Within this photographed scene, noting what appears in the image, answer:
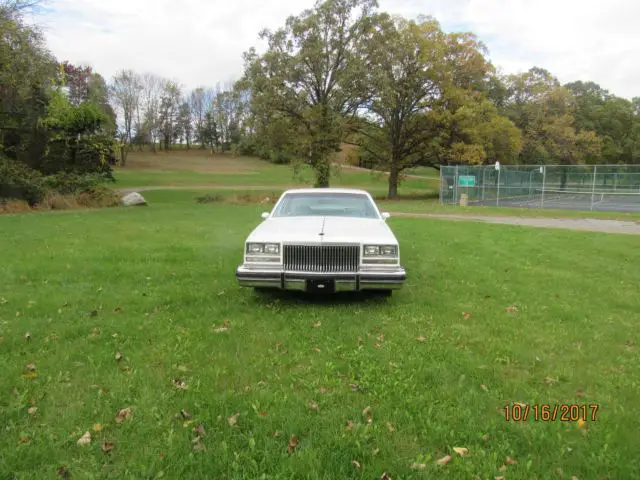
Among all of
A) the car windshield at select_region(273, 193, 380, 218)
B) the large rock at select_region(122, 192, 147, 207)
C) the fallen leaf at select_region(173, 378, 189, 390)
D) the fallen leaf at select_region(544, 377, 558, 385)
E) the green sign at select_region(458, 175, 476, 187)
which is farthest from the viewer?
the green sign at select_region(458, 175, 476, 187)

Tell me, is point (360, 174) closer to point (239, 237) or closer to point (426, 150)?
point (426, 150)

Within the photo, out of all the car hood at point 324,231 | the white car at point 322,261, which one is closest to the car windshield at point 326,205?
the car hood at point 324,231

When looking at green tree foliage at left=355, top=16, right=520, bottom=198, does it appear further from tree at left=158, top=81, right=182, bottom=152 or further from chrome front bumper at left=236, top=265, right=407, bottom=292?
tree at left=158, top=81, right=182, bottom=152

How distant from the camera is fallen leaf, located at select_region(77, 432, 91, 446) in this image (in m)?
2.91

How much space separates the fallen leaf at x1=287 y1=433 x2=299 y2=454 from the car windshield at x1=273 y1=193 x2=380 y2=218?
422 cm

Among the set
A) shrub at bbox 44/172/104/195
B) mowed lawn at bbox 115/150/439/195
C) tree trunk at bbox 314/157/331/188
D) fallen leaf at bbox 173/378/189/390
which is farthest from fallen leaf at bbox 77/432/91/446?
mowed lawn at bbox 115/150/439/195

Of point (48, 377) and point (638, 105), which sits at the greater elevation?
point (638, 105)

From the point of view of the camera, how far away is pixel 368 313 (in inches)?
221

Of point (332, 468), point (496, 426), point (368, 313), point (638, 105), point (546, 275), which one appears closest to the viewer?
point (332, 468)

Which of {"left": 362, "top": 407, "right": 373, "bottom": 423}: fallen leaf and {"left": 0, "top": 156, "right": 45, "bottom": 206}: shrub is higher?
{"left": 0, "top": 156, "right": 45, "bottom": 206}: shrub

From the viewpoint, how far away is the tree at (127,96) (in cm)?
7600

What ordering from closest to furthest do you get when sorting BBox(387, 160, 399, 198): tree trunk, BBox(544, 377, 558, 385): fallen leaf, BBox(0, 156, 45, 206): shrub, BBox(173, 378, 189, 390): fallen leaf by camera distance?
BBox(173, 378, 189, 390): fallen leaf < BBox(544, 377, 558, 385): fallen leaf < BBox(0, 156, 45, 206): shrub < BBox(387, 160, 399, 198): tree trunk

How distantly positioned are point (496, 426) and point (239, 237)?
9.77 m

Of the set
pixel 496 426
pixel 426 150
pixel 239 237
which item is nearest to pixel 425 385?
pixel 496 426
